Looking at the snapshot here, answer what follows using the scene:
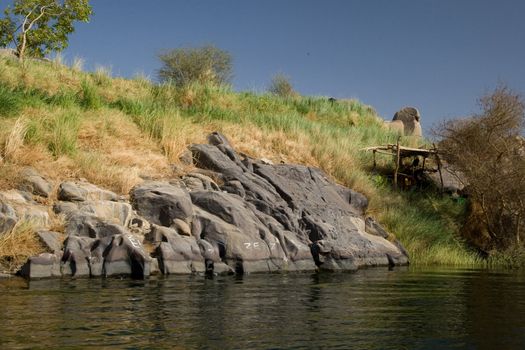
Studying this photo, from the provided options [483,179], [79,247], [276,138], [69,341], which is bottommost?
[69,341]

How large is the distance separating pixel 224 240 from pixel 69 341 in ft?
20.5

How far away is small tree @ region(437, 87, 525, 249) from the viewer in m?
16.4

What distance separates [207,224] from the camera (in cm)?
1079

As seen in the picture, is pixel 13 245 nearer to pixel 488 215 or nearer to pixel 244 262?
pixel 244 262

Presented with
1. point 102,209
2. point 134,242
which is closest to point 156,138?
point 102,209

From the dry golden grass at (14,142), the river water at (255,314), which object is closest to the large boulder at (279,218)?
the river water at (255,314)

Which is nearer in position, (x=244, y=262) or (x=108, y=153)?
(x=244, y=262)

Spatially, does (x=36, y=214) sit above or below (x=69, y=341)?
above

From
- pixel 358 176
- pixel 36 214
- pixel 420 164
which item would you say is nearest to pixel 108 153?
pixel 36 214

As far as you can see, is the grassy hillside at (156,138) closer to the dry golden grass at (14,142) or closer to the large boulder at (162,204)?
the dry golden grass at (14,142)

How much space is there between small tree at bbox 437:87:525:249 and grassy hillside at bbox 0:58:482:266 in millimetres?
1258

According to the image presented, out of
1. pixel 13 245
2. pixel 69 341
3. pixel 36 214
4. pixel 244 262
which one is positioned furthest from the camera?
pixel 244 262

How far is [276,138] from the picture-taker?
60.3 feet

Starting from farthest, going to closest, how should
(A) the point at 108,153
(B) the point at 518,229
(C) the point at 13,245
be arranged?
(B) the point at 518,229 < (A) the point at 108,153 < (C) the point at 13,245
